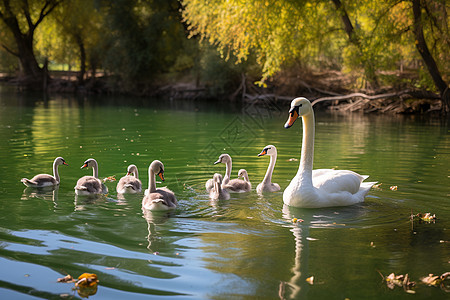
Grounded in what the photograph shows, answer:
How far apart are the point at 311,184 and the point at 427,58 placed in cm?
1589

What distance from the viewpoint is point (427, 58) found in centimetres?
2142

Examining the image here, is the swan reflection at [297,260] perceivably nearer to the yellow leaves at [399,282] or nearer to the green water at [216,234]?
the green water at [216,234]

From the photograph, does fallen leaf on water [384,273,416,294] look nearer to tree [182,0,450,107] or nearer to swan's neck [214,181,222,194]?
swan's neck [214,181,222,194]

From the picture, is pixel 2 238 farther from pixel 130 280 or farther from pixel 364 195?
pixel 364 195

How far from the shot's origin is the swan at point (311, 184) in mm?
7637

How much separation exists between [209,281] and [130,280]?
72cm

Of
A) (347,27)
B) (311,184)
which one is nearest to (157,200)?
(311,184)

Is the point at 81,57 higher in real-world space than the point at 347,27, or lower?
higher

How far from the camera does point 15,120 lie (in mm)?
20656

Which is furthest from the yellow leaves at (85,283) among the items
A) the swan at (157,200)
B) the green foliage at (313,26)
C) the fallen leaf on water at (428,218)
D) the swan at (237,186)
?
the green foliage at (313,26)

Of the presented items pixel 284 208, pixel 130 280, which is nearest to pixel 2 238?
pixel 130 280

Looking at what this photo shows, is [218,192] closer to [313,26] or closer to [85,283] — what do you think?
[85,283]

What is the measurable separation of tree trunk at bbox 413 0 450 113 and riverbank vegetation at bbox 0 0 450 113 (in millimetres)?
48

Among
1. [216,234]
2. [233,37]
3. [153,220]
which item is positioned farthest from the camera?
[233,37]
